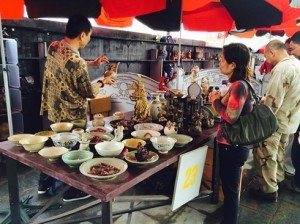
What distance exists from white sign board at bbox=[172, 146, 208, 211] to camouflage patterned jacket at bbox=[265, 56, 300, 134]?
1.30 m

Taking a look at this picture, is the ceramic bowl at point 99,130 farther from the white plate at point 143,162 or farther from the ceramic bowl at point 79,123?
the white plate at point 143,162

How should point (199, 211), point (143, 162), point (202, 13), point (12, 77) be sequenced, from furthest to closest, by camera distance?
1. point (202, 13)
2. point (12, 77)
3. point (199, 211)
4. point (143, 162)

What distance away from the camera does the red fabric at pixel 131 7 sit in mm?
3895

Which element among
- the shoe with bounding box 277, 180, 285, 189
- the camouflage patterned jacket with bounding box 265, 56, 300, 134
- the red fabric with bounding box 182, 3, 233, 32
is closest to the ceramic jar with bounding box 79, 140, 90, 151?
the camouflage patterned jacket with bounding box 265, 56, 300, 134

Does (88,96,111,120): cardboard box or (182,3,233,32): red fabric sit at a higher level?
(182,3,233,32): red fabric

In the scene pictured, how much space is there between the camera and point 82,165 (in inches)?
71.9

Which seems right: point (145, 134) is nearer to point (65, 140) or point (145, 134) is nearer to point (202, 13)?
point (65, 140)

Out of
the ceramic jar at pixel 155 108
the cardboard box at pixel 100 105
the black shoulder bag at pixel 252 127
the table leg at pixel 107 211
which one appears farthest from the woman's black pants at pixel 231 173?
the cardboard box at pixel 100 105

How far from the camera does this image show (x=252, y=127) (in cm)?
227

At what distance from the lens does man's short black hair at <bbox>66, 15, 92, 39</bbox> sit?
2.76 m

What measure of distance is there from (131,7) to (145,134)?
240 centimetres

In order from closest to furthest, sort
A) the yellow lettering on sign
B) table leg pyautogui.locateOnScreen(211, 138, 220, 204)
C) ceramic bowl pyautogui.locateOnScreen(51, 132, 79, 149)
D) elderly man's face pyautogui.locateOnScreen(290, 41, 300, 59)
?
ceramic bowl pyautogui.locateOnScreen(51, 132, 79, 149) < the yellow lettering on sign < table leg pyautogui.locateOnScreen(211, 138, 220, 204) < elderly man's face pyautogui.locateOnScreen(290, 41, 300, 59)

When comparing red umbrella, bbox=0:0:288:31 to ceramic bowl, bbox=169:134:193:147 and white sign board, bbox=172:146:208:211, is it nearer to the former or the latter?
ceramic bowl, bbox=169:134:193:147

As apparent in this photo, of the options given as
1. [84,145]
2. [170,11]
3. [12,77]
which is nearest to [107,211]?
[84,145]
